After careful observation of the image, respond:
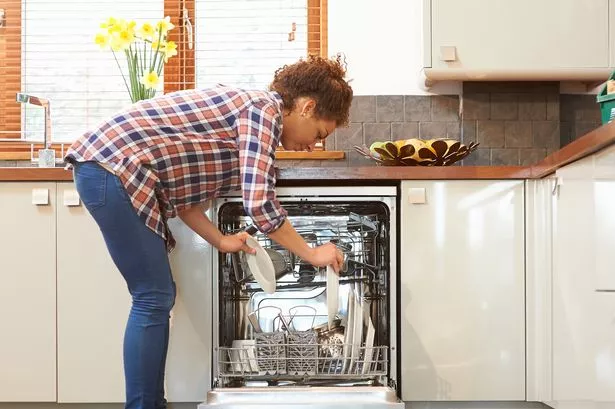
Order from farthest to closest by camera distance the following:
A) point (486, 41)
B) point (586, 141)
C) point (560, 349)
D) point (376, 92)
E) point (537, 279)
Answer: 1. point (376, 92)
2. point (486, 41)
3. point (537, 279)
4. point (560, 349)
5. point (586, 141)

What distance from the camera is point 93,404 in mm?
2539

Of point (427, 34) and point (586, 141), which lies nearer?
point (586, 141)

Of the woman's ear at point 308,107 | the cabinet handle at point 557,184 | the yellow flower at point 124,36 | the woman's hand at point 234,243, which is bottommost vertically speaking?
the woman's hand at point 234,243

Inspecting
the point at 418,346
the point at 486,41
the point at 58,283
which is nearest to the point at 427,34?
the point at 486,41

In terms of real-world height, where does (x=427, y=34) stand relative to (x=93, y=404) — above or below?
above

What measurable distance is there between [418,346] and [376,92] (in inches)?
41.9

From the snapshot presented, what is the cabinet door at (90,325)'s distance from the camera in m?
2.49

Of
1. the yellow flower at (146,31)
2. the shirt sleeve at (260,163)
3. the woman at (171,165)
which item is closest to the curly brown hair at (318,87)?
the woman at (171,165)

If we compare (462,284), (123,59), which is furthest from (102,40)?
(462,284)

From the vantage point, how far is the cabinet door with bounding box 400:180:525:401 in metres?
2.48

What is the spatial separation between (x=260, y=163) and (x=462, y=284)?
0.82 metres

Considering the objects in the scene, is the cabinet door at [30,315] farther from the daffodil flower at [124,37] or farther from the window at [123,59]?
the window at [123,59]

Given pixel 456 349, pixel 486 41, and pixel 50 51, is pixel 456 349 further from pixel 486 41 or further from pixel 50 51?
pixel 50 51

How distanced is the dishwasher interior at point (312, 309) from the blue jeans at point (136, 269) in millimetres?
277
